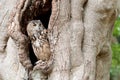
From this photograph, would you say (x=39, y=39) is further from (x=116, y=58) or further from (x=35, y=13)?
(x=116, y=58)

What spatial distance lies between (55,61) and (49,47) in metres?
0.06

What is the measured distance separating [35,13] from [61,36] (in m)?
0.17

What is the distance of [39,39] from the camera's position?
1.46m

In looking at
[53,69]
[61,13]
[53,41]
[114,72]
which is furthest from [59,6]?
[114,72]

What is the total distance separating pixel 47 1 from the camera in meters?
1.53

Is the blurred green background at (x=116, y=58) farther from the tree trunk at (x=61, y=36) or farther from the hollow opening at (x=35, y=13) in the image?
the hollow opening at (x=35, y=13)

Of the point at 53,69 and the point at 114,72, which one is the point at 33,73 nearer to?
the point at 53,69

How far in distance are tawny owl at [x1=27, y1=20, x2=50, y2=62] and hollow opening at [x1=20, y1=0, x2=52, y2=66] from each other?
0.13ft

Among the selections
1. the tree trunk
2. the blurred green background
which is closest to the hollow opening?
the tree trunk

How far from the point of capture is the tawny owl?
1.44 meters

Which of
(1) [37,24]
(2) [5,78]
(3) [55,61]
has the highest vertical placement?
(1) [37,24]

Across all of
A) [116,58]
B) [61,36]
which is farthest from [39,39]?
[116,58]

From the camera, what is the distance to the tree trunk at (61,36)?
4.76 ft

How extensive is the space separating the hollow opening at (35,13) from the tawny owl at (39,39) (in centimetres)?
4
